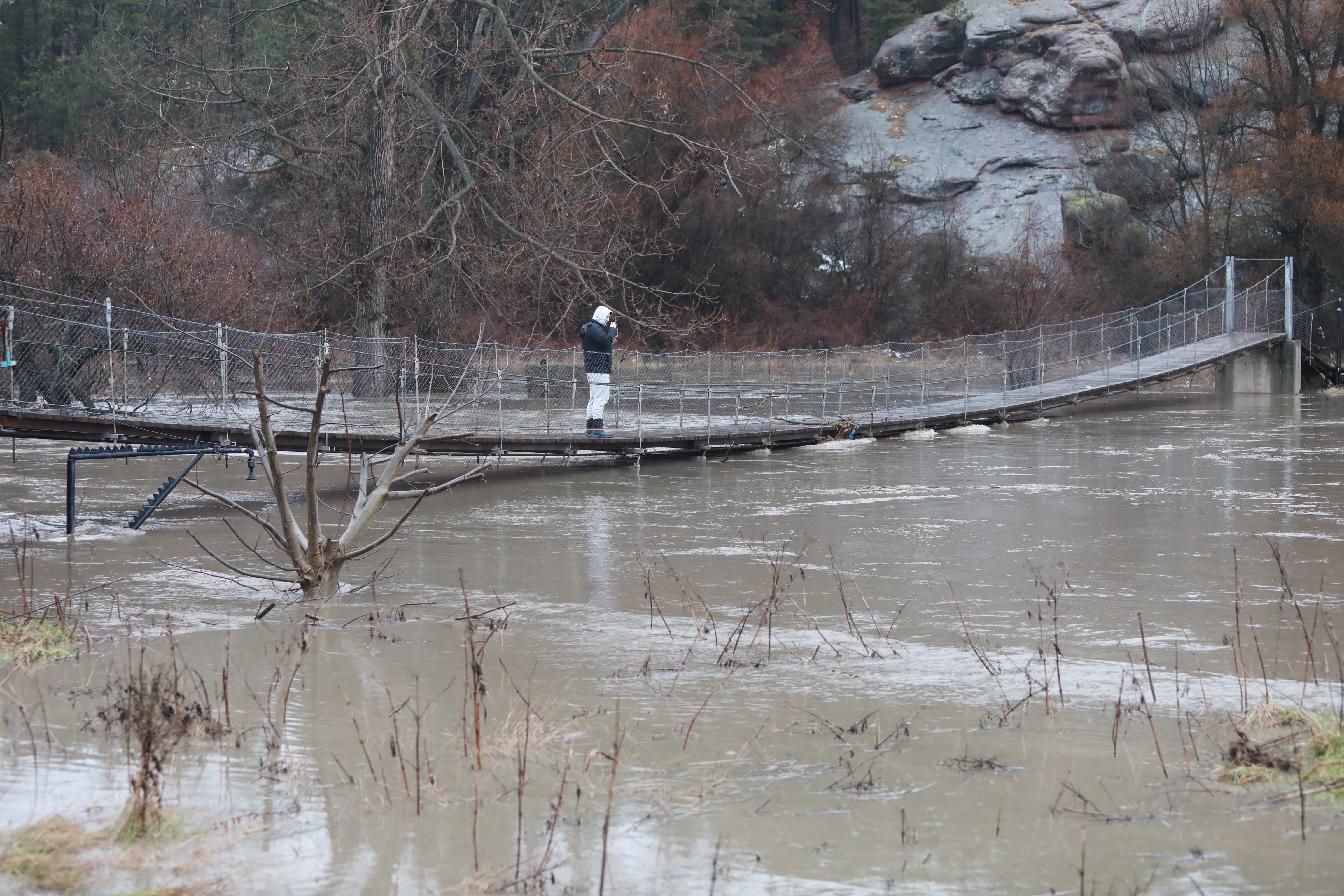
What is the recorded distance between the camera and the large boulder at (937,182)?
158 ft

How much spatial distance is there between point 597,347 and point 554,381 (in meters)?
0.86

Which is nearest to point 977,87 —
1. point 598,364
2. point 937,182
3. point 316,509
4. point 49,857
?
point 937,182

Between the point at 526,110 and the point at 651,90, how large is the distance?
39.1ft

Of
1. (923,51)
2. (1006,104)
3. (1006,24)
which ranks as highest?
(1006,24)

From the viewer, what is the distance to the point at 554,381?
1762 centimetres

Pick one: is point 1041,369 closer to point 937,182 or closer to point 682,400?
point 682,400

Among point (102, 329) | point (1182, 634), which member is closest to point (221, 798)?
point (1182, 634)

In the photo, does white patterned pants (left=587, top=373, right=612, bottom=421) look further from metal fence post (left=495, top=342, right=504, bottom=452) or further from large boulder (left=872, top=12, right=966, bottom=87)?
large boulder (left=872, top=12, right=966, bottom=87)

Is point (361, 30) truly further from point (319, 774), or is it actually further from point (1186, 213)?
point (1186, 213)

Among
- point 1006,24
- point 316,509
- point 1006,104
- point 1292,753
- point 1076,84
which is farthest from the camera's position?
point 1006,24

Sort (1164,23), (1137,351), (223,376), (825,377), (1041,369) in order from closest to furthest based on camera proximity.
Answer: (223,376) → (825,377) → (1041,369) → (1137,351) → (1164,23)

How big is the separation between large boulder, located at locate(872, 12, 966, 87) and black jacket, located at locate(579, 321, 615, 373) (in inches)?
1459

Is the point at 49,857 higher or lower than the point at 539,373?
A: lower

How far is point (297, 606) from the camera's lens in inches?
348
